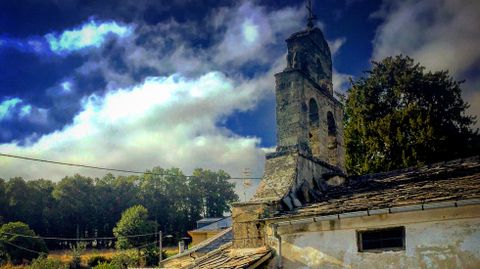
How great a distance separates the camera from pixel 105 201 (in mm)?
65125

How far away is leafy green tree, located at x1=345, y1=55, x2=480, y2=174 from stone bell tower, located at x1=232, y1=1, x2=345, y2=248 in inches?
436

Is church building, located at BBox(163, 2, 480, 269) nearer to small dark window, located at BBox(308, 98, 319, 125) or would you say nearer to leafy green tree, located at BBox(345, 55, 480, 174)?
small dark window, located at BBox(308, 98, 319, 125)

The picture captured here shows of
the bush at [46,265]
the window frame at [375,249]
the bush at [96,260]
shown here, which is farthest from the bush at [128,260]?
the window frame at [375,249]

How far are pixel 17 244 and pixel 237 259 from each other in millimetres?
39230

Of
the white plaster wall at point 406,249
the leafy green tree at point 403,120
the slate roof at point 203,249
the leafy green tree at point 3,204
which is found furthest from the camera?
the leafy green tree at point 3,204

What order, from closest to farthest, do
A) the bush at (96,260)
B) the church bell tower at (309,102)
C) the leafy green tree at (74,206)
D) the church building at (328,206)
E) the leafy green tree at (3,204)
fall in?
the church building at (328,206), the church bell tower at (309,102), the bush at (96,260), the leafy green tree at (3,204), the leafy green tree at (74,206)

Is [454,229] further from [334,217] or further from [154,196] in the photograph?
[154,196]

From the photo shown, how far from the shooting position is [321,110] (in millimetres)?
11867

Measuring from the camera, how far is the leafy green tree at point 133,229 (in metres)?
44.0

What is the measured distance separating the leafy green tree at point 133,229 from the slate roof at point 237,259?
36.4m

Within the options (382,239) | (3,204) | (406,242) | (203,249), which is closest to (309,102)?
(382,239)

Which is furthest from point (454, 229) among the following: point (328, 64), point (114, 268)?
point (114, 268)

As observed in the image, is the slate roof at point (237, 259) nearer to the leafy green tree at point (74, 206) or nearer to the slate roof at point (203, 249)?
the slate roof at point (203, 249)

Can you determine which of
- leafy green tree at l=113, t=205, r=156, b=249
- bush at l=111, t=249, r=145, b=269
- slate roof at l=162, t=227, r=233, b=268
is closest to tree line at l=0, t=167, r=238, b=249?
leafy green tree at l=113, t=205, r=156, b=249
